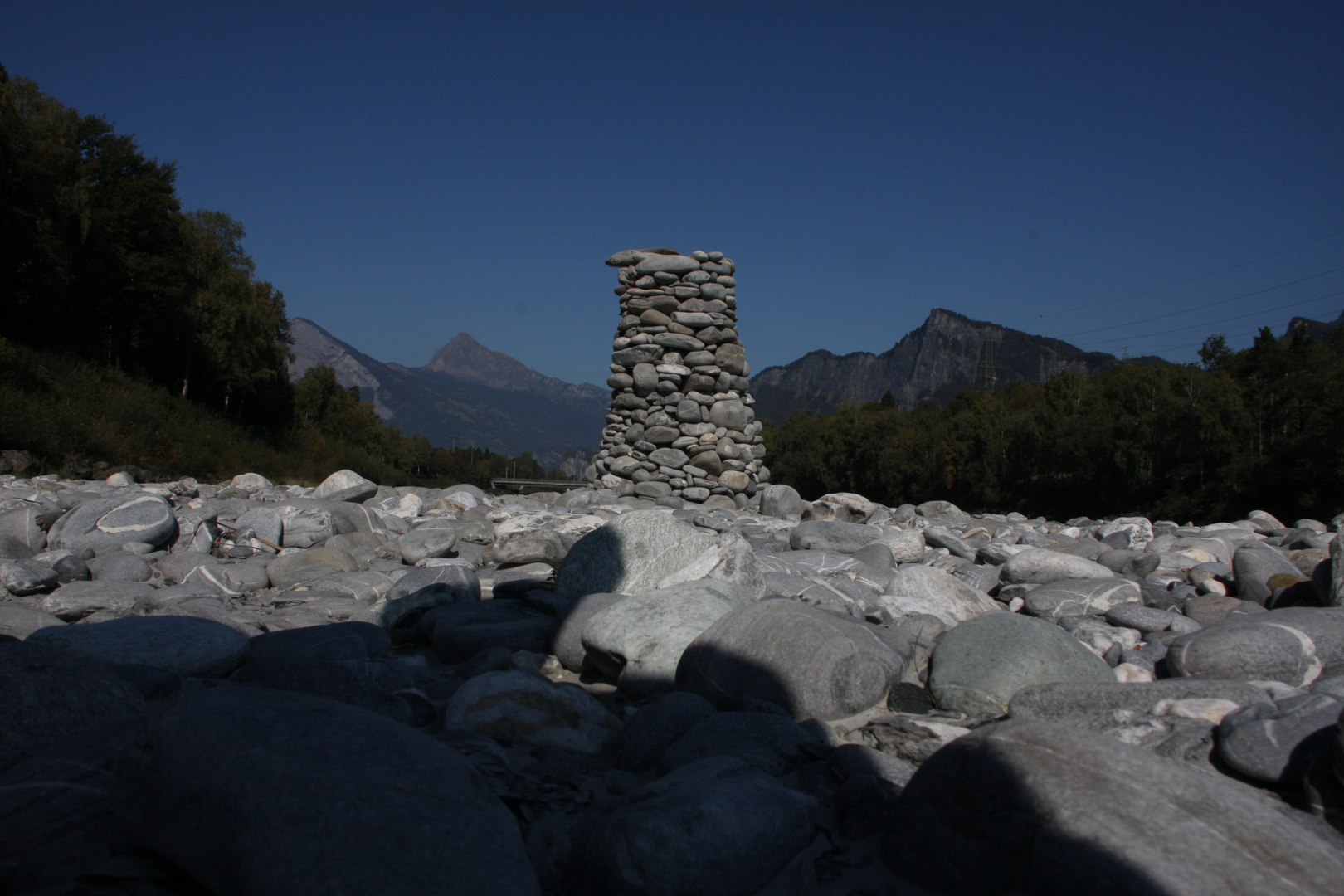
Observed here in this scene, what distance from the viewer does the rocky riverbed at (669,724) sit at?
1.57 meters

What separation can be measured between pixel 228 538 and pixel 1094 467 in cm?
3230

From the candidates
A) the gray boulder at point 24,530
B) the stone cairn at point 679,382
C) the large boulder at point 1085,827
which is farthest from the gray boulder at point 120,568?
the stone cairn at point 679,382

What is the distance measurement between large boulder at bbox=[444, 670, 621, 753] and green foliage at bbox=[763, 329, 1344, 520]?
24771 mm

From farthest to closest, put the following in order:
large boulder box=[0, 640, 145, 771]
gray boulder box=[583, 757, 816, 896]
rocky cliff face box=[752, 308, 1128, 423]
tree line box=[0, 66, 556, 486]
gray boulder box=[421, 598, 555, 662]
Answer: rocky cliff face box=[752, 308, 1128, 423] < tree line box=[0, 66, 556, 486] < gray boulder box=[421, 598, 555, 662] < large boulder box=[0, 640, 145, 771] < gray boulder box=[583, 757, 816, 896]

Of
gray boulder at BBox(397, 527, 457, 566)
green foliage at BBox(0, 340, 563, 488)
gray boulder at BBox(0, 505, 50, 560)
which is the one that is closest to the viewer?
gray boulder at BBox(0, 505, 50, 560)

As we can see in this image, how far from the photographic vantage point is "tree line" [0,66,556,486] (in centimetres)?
1552

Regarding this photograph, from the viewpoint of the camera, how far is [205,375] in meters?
27.0

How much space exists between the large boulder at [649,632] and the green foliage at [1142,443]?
2379 cm

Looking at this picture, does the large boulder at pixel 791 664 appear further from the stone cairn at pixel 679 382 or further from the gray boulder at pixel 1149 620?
the stone cairn at pixel 679 382

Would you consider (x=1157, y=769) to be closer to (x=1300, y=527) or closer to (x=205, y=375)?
(x=1300, y=527)

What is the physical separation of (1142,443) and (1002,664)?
100 ft

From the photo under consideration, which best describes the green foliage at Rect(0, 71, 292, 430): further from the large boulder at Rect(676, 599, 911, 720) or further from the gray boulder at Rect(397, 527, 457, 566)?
the large boulder at Rect(676, 599, 911, 720)

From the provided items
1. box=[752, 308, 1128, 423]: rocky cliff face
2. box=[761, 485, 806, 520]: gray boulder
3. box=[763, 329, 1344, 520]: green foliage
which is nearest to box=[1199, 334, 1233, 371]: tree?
box=[763, 329, 1344, 520]: green foliage

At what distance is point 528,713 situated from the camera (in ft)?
9.41
